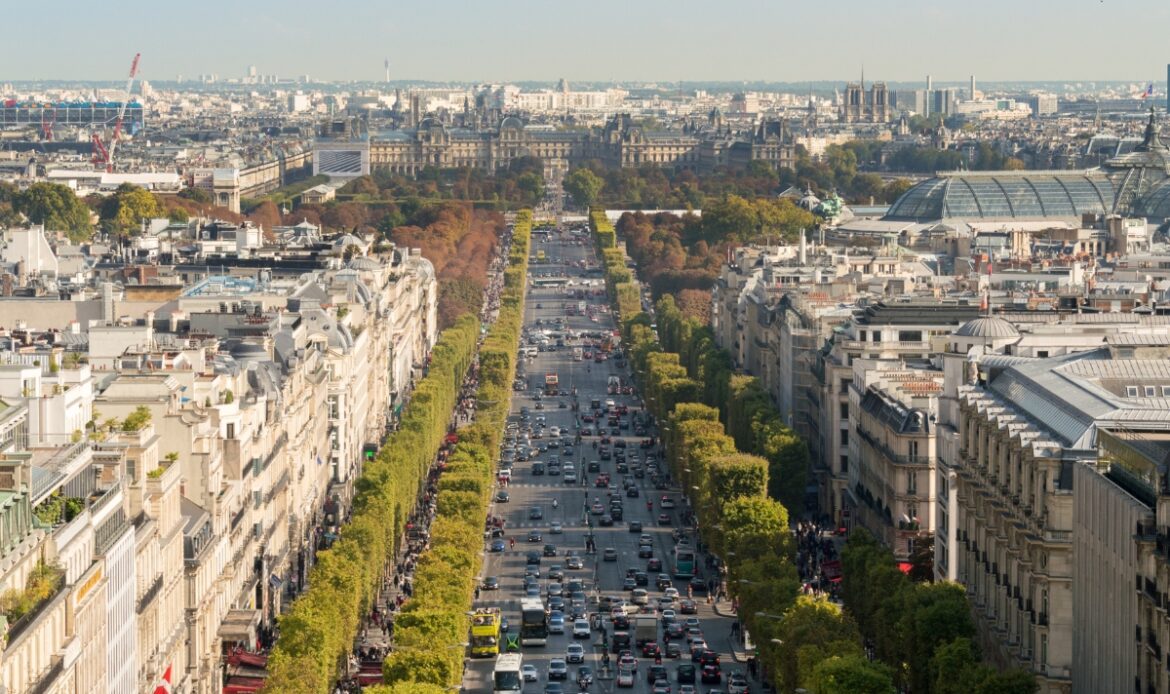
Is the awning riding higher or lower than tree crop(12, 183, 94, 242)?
lower

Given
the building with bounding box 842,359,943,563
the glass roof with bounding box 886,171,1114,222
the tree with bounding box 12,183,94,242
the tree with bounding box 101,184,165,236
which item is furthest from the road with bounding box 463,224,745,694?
the tree with bounding box 12,183,94,242

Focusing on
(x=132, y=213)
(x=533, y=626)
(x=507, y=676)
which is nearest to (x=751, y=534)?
(x=533, y=626)

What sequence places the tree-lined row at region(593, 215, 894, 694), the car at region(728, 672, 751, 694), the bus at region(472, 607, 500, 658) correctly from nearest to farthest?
the tree-lined row at region(593, 215, 894, 694) < the car at region(728, 672, 751, 694) < the bus at region(472, 607, 500, 658)

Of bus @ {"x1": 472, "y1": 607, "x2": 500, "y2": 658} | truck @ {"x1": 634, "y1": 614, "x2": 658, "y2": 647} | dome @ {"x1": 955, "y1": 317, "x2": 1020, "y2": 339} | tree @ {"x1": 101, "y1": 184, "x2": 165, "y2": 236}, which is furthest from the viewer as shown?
tree @ {"x1": 101, "y1": 184, "x2": 165, "y2": 236}

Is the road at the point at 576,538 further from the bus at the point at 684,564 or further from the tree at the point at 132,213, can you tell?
the tree at the point at 132,213

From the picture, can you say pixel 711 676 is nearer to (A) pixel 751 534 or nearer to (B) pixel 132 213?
(A) pixel 751 534

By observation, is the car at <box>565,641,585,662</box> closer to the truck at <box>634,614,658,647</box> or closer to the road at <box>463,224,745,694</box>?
the road at <box>463,224,745,694</box>

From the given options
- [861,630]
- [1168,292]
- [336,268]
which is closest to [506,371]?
[336,268]
